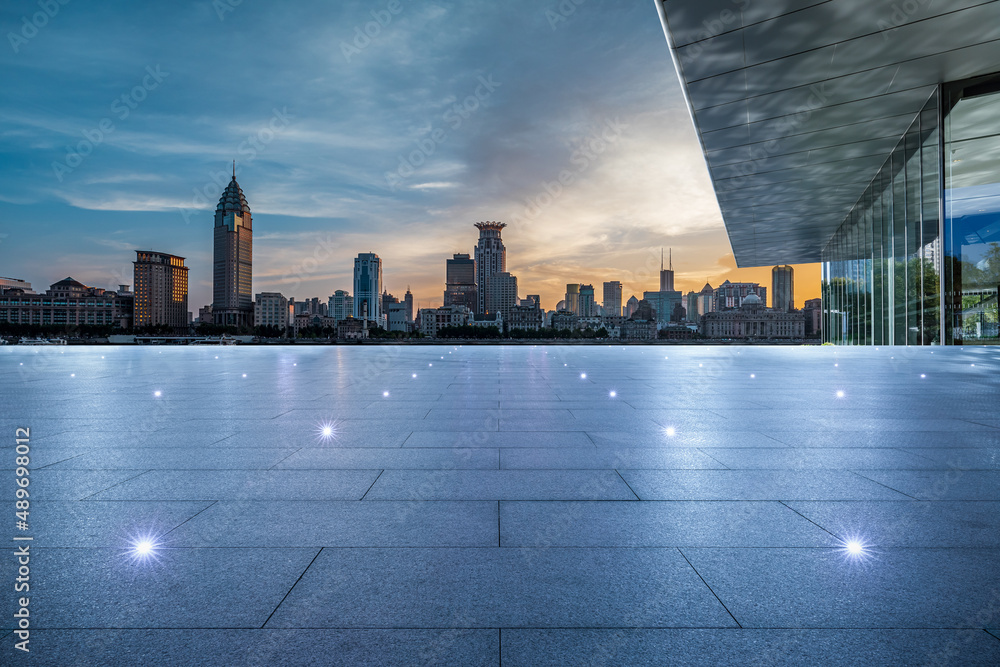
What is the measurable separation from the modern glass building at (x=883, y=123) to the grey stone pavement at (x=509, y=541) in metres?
14.7

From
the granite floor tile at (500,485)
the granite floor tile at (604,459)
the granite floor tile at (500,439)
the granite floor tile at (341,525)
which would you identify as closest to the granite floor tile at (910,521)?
the granite floor tile at (604,459)

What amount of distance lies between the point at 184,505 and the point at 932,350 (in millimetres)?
26199

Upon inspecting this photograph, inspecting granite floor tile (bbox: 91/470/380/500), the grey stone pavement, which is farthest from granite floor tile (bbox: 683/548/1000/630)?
granite floor tile (bbox: 91/470/380/500)

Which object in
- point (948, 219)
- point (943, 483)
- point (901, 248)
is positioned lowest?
point (943, 483)

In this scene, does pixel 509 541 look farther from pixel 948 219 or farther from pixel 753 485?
pixel 948 219

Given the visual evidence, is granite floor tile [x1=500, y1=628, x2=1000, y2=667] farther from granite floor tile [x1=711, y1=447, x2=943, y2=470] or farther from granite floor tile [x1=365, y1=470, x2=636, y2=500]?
granite floor tile [x1=711, y1=447, x2=943, y2=470]

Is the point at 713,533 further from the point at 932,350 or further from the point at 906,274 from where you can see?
the point at 906,274

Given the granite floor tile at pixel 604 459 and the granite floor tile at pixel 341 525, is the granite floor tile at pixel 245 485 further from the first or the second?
the granite floor tile at pixel 604 459

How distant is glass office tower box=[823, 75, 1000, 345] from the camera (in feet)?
65.0

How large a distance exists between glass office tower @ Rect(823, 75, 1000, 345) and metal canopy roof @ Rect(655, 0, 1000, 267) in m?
0.92

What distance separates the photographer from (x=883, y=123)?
22.4 meters

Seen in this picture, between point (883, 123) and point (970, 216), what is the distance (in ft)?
17.5

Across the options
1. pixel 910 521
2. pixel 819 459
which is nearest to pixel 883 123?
pixel 819 459

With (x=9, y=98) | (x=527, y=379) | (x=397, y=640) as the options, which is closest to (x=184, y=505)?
(x=397, y=640)
